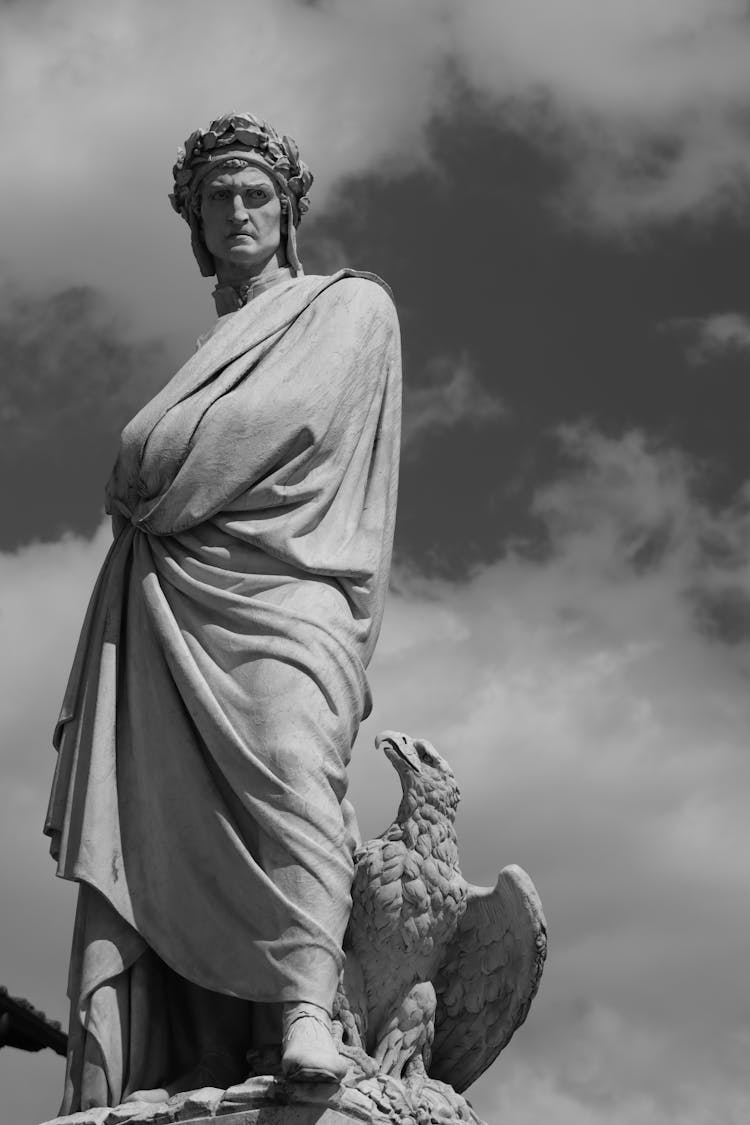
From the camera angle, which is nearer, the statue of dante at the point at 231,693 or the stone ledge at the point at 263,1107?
the stone ledge at the point at 263,1107

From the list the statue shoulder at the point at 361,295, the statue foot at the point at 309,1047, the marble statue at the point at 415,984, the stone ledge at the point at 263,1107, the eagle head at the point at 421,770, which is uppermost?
the statue shoulder at the point at 361,295

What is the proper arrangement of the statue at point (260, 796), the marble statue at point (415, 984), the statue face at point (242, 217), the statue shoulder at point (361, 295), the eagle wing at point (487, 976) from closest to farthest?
1. the marble statue at point (415, 984)
2. the statue at point (260, 796)
3. the eagle wing at point (487, 976)
4. the statue shoulder at point (361, 295)
5. the statue face at point (242, 217)

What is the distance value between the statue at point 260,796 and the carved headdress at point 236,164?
0.65m

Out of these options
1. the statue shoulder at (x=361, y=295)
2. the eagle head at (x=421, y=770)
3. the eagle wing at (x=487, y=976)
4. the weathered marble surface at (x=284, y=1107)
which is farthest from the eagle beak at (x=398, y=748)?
the statue shoulder at (x=361, y=295)

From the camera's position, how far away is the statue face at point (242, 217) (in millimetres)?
13117

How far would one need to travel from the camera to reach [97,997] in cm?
1177

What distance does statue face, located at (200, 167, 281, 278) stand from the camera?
13.1 m

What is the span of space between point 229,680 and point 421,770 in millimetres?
1051

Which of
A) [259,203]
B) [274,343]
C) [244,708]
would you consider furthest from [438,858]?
[259,203]

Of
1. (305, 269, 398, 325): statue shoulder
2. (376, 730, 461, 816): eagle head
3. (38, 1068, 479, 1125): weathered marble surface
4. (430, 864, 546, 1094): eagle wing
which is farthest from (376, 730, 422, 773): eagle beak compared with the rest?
(305, 269, 398, 325): statue shoulder

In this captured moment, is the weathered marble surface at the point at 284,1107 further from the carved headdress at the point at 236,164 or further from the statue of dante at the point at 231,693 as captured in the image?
the carved headdress at the point at 236,164

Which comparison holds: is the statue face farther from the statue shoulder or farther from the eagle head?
the eagle head

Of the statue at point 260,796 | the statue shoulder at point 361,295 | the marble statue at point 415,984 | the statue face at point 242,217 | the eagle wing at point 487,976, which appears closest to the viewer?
the marble statue at point 415,984

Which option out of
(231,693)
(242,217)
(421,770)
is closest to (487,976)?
(421,770)
